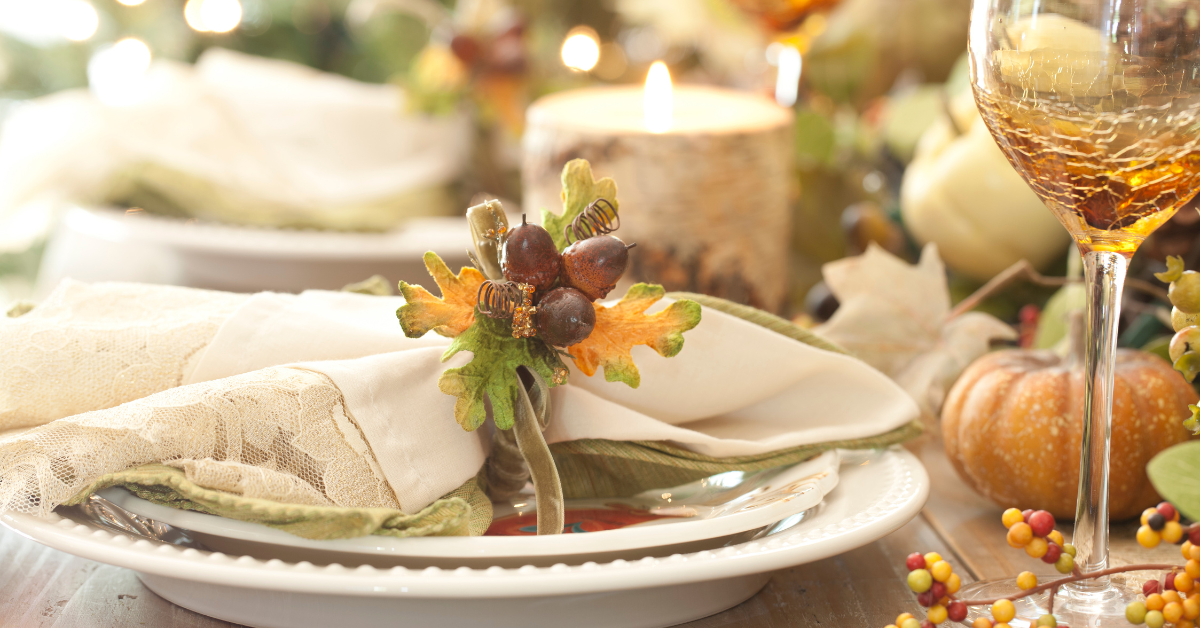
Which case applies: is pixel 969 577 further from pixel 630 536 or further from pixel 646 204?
pixel 646 204

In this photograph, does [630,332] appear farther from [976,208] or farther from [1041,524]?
[976,208]

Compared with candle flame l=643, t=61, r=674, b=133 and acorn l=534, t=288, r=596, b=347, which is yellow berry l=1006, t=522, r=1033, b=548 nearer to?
acorn l=534, t=288, r=596, b=347

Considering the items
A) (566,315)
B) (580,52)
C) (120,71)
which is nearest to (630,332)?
(566,315)

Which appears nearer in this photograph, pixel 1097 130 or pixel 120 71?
pixel 1097 130

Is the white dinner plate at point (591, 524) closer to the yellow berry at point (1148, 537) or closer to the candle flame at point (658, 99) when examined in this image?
the yellow berry at point (1148, 537)

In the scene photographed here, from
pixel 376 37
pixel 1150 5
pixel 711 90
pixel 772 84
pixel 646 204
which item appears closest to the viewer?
pixel 1150 5

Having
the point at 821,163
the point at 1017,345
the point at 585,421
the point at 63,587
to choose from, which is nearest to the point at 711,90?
the point at 821,163

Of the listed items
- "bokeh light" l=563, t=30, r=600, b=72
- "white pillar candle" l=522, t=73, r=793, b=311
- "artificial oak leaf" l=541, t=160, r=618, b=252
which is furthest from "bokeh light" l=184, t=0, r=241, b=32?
"artificial oak leaf" l=541, t=160, r=618, b=252
